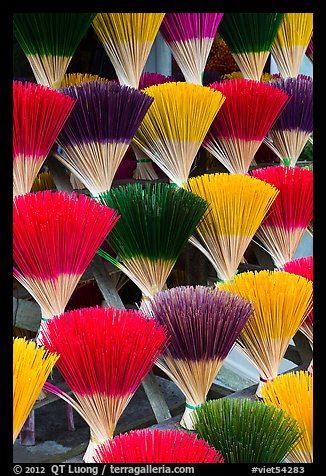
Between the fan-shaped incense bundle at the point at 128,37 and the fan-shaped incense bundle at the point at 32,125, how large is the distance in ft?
0.49

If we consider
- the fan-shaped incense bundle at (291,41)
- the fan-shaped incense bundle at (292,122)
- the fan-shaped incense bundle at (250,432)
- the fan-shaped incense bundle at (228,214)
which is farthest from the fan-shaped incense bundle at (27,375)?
the fan-shaped incense bundle at (291,41)

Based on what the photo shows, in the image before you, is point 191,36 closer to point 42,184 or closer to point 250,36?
point 250,36

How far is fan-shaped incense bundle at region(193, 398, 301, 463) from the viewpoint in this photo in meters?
0.48

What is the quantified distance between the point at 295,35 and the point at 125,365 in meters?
0.61

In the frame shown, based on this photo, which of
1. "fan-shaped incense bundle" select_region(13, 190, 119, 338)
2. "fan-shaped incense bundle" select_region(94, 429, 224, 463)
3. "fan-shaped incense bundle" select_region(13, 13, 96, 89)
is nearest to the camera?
"fan-shaped incense bundle" select_region(94, 429, 224, 463)

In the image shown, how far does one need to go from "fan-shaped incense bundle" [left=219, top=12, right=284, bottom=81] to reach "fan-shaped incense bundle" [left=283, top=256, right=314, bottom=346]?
30cm

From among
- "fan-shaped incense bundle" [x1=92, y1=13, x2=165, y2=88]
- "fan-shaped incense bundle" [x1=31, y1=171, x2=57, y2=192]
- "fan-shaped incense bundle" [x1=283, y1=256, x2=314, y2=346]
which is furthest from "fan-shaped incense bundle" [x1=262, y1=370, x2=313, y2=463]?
"fan-shaped incense bundle" [x1=31, y1=171, x2=57, y2=192]

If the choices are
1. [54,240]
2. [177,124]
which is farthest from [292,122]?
[54,240]

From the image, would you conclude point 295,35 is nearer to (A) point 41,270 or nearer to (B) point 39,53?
(B) point 39,53

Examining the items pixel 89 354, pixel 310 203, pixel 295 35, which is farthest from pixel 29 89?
pixel 295 35

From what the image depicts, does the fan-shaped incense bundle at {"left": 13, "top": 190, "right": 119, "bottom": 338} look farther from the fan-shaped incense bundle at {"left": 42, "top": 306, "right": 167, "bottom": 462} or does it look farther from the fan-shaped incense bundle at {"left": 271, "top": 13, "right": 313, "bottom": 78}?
the fan-shaped incense bundle at {"left": 271, "top": 13, "right": 313, "bottom": 78}

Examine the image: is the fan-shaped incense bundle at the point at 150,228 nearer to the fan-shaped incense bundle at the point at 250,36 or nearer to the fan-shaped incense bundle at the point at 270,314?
the fan-shaped incense bundle at the point at 270,314

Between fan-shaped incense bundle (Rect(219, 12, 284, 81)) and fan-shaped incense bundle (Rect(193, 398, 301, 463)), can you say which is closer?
fan-shaped incense bundle (Rect(193, 398, 301, 463))
